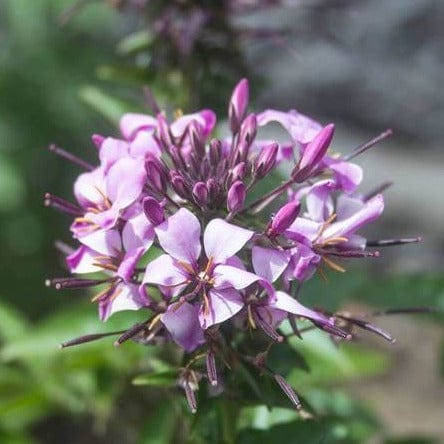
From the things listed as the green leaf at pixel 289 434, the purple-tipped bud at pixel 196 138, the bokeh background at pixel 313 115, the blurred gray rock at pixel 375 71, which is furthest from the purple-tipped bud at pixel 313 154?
the blurred gray rock at pixel 375 71

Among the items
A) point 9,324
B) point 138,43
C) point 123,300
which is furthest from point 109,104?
point 123,300

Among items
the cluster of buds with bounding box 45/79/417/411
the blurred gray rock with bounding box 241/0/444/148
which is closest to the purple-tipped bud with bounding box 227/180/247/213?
the cluster of buds with bounding box 45/79/417/411

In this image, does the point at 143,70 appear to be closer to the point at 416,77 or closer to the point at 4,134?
the point at 4,134

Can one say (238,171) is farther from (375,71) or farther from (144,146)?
(375,71)

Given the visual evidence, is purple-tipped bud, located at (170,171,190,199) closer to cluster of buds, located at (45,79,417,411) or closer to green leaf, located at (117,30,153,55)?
cluster of buds, located at (45,79,417,411)

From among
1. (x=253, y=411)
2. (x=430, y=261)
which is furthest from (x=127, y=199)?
(x=430, y=261)

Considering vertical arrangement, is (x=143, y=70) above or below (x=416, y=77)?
above
